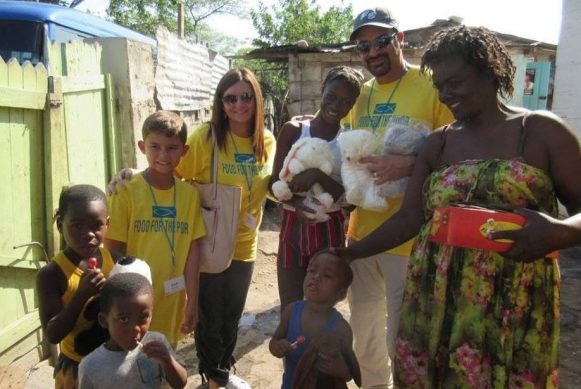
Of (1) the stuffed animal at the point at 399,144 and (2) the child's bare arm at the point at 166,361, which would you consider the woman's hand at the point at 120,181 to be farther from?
(1) the stuffed animal at the point at 399,144

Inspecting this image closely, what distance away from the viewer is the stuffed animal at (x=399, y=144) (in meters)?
2.32

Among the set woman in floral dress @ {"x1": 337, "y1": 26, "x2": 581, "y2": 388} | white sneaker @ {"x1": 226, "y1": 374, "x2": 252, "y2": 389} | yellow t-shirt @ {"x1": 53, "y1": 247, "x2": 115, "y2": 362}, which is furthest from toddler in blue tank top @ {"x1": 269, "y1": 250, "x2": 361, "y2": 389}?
white sneaker @ {"x1": 226, "y1": 374, "x2": 252, "y2": 389}

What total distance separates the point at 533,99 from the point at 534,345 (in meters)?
10.6

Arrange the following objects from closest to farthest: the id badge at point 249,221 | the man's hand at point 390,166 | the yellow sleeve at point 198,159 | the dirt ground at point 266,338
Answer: the man's hand at point 390,166 → the yellow sleeve at point 198,159 → the id badge at point 249,221 → the dirt ground at point 266,338

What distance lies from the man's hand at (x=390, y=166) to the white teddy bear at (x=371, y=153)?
0.04 metres

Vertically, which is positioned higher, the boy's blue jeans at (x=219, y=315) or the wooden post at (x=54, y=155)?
the wooden post at (x=54, y=155)

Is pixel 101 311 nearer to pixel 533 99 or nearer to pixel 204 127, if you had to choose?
pixel 204 127

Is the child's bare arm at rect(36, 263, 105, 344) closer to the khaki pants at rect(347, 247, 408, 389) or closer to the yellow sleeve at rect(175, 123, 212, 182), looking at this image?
the yellow sleeve at rect(175, 123, 212, 182)

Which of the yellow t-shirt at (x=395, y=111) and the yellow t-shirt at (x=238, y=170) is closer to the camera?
the yellow t-shirt at (x=395, y=111)

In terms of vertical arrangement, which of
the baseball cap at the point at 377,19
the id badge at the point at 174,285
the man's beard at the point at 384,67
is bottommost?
the id badge at the point at 174,285

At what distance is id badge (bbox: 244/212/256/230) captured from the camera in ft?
9.50

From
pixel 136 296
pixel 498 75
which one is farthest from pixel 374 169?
pixel 136 296

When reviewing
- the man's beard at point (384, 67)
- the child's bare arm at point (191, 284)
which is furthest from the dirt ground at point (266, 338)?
the man's beard at point (384, 67)

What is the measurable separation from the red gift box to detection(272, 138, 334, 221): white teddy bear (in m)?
0.84
